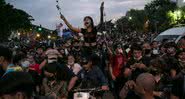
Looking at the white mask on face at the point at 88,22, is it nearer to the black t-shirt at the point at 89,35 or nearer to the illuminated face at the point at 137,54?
the black t-shirt at the point at 89,35

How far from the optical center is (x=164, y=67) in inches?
331

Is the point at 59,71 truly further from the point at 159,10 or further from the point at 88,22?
the point at 159,10

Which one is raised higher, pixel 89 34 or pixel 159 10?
pixel 159 10

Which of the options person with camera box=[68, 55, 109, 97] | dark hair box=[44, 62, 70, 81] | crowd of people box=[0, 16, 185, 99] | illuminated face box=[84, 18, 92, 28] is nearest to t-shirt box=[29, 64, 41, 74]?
crowd of people box=[0, 16, 185, 99]

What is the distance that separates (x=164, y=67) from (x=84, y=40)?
261cm

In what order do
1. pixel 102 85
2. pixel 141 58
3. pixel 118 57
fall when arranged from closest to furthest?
1. pixel 102 85
2. pixel 141 58
3. pixel 118 57

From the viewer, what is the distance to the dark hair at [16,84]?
330cm

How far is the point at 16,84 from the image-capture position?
3.30 metres

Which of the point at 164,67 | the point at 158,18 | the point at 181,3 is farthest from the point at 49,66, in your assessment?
the point at 181,3

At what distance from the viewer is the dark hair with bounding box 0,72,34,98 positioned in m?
3.30

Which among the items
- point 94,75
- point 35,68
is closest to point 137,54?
point 94,75

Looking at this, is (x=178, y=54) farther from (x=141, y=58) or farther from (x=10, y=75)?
(x=10, y=75)

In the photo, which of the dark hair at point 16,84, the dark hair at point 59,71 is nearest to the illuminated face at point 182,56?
the dark hair at point 59,71

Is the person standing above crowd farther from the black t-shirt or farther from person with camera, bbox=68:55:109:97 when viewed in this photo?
person with camera, bbox=68:55:109:97
